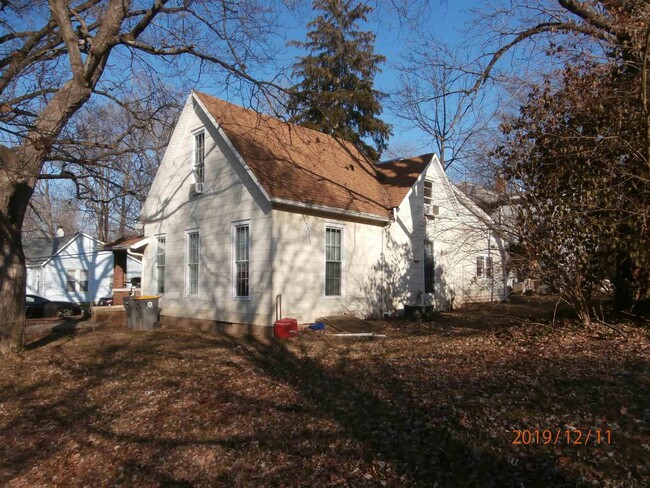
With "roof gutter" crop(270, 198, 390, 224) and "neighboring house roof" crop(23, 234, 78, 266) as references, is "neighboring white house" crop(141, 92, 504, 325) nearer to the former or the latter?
"roof gutter" crop(270, 198, 390, 224)

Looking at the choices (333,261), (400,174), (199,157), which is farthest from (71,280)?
(333,261)

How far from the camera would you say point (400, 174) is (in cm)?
1761

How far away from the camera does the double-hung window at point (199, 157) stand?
14648 millimetres

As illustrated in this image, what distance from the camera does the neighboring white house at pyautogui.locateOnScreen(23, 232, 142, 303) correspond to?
30.9 m

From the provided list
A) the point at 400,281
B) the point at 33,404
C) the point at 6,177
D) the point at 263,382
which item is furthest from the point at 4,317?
the point at 400,281

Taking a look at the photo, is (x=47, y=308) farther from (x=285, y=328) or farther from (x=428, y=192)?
(x=428, y=192)

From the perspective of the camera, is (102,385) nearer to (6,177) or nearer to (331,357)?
(331,357)

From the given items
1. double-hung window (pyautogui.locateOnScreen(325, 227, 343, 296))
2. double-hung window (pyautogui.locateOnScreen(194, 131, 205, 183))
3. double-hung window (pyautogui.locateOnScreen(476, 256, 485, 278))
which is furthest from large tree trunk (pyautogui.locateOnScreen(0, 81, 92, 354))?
double-hung window (pyautogui.locateOnScreen(476, 256, 485, 278))

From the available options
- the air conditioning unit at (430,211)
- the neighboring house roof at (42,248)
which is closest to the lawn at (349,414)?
the air conditioning unit at (430,211)

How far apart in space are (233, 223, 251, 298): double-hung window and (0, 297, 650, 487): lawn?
3034mm

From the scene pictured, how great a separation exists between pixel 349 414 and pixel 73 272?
3034cm

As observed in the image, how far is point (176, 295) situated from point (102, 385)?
732cm

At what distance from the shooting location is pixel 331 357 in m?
9.08

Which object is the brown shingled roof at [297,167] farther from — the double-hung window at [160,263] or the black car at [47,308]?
the black car at [47,308]
